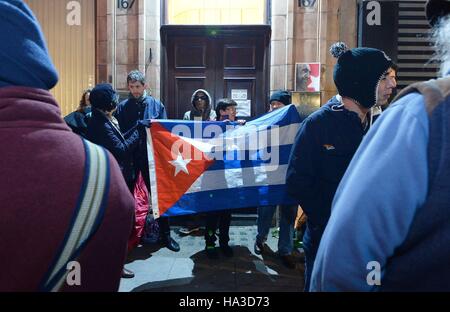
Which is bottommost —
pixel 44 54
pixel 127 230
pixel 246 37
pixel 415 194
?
pixel 127 230

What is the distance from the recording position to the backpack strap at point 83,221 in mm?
1271

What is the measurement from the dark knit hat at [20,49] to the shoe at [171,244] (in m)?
5.00

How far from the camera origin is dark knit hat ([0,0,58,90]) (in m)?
1.27

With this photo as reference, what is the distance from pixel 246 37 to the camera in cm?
855

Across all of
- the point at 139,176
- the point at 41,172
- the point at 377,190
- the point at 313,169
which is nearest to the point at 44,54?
the point at 41,172

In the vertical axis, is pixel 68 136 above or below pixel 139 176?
above

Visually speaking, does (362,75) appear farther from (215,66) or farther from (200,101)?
(215,66)

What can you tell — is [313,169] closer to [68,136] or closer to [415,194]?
[415,194]

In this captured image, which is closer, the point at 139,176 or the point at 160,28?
the point at 139,176

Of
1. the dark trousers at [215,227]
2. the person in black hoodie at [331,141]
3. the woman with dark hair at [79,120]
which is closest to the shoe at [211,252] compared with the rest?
the dark trousers at [215,227]

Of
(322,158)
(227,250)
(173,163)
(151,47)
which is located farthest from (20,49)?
(151,47)

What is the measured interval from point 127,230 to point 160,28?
25.0 feet

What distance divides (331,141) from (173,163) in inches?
119

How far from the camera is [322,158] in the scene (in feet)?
9.82
